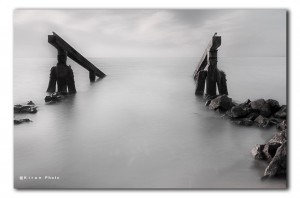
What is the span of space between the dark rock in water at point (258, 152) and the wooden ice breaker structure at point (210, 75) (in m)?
1.47

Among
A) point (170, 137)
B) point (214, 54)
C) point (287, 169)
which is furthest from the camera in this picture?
point (214, 54)

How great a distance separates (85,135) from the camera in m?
4.43

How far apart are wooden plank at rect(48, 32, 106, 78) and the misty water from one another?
10.9 inches

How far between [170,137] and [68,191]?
1.31 m

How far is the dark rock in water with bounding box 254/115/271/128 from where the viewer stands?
4535 mm

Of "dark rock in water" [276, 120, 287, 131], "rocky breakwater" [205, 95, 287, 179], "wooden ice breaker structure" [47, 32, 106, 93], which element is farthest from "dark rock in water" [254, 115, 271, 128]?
"wooden ice breaker structure" [47, 32, 106, 93]

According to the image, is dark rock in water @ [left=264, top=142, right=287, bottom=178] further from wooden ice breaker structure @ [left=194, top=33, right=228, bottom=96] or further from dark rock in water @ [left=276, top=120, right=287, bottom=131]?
wooden ice breaker structure @ [left=194, top=33, right=228, bottom=96]

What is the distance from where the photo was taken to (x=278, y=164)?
3.67 m

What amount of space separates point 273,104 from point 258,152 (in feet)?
3.63

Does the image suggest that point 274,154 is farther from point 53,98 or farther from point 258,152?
point 53,98

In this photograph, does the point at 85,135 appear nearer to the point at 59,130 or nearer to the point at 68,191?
the point at 59,130

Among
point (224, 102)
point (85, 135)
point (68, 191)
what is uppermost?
point (224, 102)

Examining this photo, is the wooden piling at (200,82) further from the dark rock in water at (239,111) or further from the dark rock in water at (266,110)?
the dark rock in water at (266,110)
